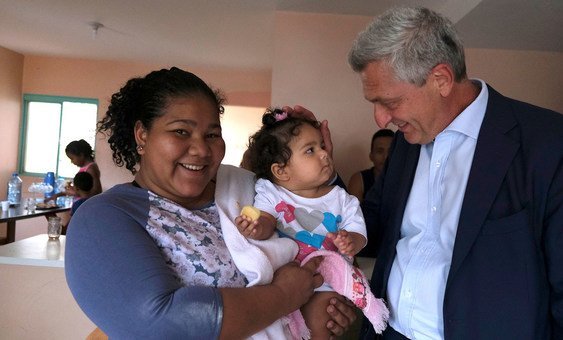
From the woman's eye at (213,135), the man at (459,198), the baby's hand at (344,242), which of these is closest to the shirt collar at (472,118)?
the man at (459,198)

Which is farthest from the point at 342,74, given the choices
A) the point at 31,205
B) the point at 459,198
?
the point at 31,205

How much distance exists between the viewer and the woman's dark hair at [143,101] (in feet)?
4.05

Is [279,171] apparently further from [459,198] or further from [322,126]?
[459,198]

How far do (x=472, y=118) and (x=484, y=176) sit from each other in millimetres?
210

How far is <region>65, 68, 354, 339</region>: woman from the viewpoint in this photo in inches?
37.8

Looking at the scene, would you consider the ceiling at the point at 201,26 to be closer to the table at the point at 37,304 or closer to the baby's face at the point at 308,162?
the baby's face at the point at 308,162

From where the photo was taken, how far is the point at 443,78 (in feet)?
4.41

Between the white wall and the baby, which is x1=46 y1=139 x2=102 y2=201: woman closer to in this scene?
the white wall

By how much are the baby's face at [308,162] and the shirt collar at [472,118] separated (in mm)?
443

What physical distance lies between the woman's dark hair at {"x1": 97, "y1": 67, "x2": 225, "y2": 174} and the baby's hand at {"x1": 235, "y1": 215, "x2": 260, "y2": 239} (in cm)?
32

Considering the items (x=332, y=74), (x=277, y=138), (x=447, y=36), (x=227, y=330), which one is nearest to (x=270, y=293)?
(x=227, y=330)

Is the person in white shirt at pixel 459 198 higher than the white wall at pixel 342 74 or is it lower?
lower

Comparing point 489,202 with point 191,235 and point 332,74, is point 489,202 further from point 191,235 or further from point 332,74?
point 332,74

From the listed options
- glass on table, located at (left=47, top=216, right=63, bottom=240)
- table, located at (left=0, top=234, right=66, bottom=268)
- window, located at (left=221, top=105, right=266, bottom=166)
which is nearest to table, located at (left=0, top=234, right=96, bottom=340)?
table, located at (left=0, top=234, right=66, bottom=268)
